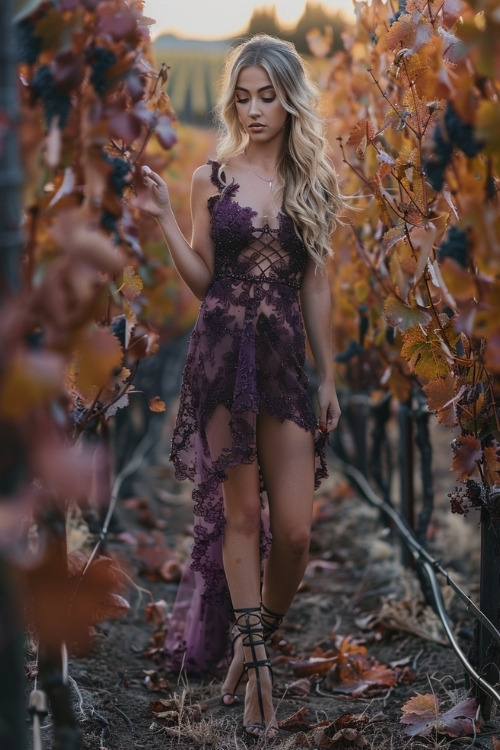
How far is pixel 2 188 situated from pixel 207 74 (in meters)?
13.2

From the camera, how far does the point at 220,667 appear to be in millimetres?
3240

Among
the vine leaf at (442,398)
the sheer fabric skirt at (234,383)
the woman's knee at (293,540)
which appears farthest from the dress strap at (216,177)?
the woman's knee at (293,540)

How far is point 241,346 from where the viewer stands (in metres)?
2.68

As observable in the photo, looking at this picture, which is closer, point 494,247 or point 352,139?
point 494,247

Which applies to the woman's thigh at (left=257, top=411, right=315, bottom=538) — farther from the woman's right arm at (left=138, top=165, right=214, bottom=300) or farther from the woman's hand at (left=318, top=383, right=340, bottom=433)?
the woman's right arm at (left=138, top=165, right=214, bottom=300)

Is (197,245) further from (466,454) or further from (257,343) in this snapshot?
(466,454)

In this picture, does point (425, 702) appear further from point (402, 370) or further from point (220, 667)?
point (402, 370)

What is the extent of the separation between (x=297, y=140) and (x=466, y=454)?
1252mm

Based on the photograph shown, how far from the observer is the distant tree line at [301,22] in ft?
14.7

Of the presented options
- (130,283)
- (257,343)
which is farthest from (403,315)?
(130,283)

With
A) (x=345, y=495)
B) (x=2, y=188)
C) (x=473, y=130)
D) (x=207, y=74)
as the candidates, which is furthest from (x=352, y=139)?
(x=207, y=74)

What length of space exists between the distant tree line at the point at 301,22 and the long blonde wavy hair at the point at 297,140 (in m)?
0.38

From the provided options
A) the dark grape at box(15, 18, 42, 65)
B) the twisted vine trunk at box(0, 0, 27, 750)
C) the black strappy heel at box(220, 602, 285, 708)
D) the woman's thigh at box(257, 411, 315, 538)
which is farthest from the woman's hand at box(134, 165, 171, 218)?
the black strappy heel at box(220, 602, 285, 708)

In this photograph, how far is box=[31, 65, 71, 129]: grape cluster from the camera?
153 cm
